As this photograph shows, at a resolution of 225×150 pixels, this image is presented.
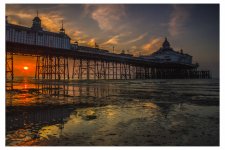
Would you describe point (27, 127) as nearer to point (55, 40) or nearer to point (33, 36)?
point (33, 36)

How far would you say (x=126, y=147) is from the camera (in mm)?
3459

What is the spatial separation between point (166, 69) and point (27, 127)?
88.1m

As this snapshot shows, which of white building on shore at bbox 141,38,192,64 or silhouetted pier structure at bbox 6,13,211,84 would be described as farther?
white building on shore at bbox 141,38,192,64

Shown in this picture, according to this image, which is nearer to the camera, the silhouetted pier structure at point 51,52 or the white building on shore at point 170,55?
the silhouetted pier structure at point 51,52

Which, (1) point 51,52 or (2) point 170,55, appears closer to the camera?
(1) point 51,52

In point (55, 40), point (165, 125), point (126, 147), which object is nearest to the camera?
point (126, 147)
